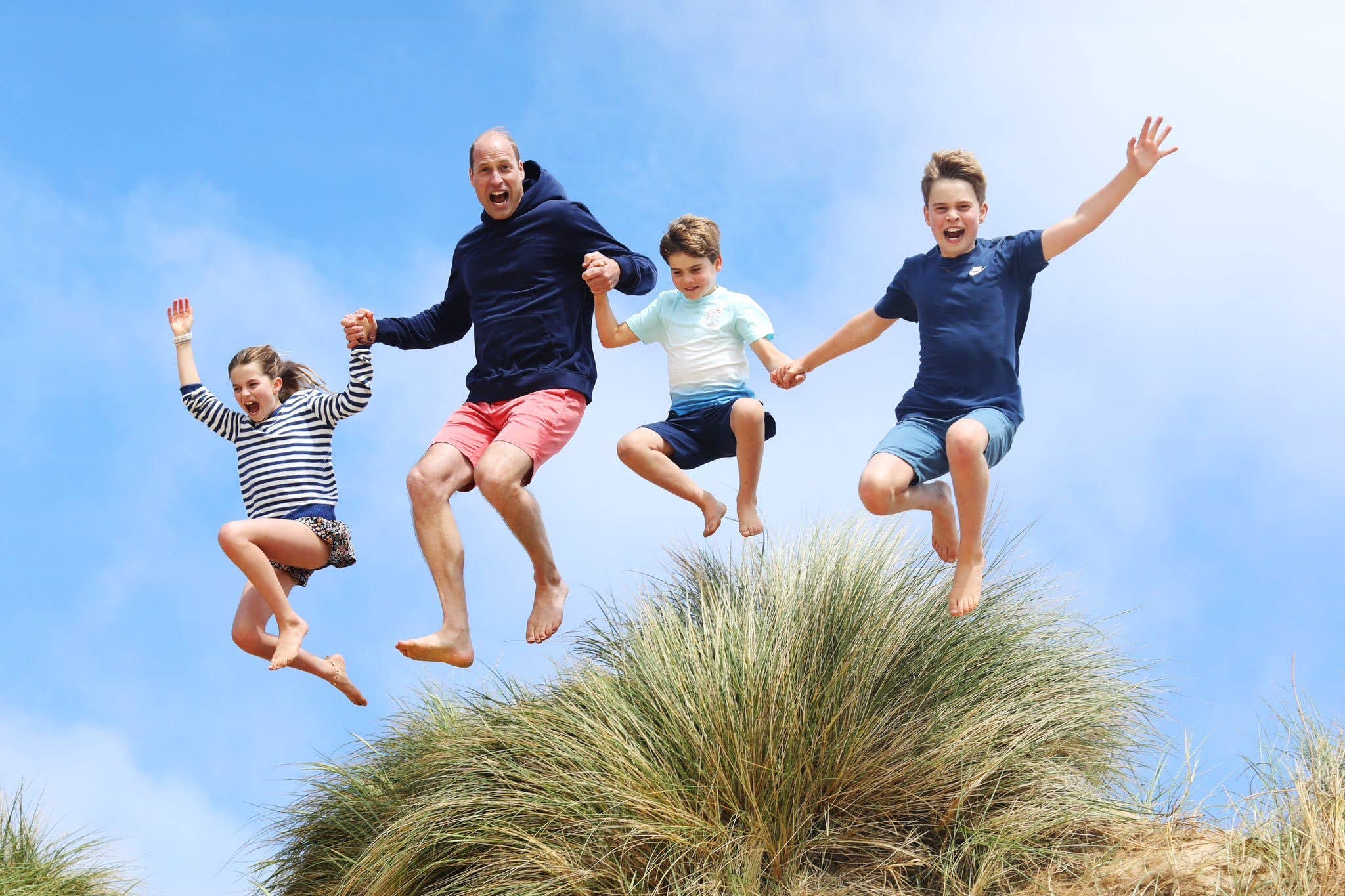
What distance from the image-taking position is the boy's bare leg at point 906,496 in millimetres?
5566

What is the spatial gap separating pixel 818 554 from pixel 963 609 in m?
0.91

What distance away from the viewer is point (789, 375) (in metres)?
6.46

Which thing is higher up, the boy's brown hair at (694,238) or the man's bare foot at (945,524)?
the boy's brown hair at (694,238)

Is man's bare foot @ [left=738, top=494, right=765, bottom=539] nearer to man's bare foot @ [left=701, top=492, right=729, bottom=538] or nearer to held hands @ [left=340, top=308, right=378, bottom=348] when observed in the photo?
man's bare foot @ [left=701, top=492, right=729, bottom=538]

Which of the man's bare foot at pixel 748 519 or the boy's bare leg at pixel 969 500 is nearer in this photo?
the boy's bare leg at pixel 969 500

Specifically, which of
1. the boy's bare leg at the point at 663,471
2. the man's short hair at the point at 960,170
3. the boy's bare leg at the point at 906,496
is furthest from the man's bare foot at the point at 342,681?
the man's short hair at the point at 960,170

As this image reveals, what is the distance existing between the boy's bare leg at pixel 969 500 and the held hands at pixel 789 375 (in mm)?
1080

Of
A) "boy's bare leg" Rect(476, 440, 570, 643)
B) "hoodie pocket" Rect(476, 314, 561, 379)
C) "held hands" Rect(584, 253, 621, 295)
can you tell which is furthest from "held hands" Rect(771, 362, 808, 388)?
"boy's bare leg" Rect(476, 440, 570, 643)

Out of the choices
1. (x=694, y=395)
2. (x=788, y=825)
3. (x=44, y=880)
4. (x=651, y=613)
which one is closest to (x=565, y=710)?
(x=651, y=613)

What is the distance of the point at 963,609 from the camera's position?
555cm

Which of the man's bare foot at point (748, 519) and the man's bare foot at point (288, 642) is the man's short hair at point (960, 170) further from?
the man's bare foot at point (288, 642)

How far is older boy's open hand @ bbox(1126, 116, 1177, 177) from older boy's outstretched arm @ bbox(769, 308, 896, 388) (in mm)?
1360

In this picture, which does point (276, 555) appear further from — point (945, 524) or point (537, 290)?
point (945, 524)

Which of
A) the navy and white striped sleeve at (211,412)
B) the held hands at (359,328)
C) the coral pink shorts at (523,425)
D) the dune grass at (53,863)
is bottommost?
the dune grass at (53,863)
